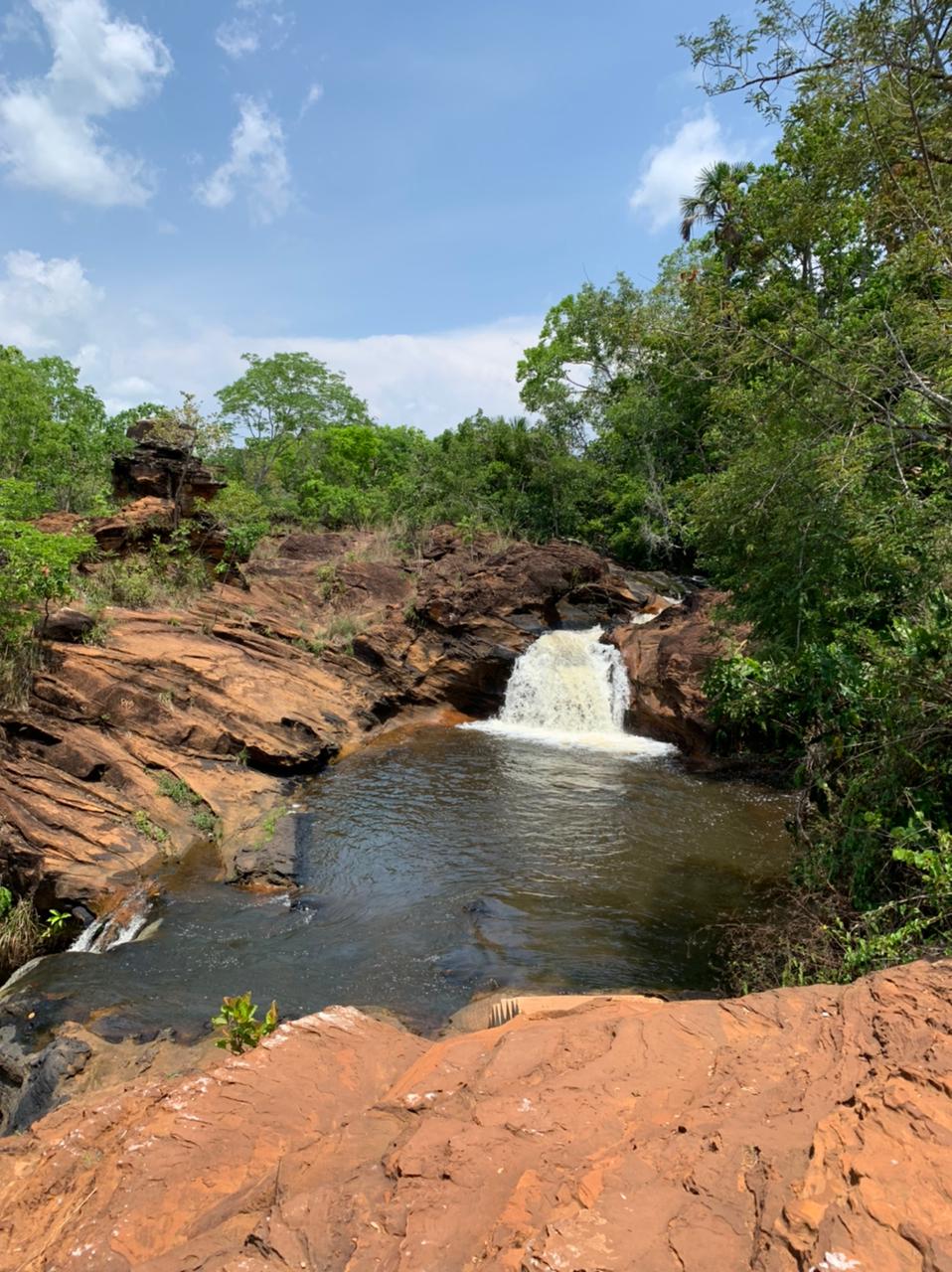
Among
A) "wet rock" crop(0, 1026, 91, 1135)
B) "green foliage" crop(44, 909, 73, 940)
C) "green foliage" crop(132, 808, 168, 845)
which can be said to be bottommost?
"green foliage" crop(44, 909, 73, 940)

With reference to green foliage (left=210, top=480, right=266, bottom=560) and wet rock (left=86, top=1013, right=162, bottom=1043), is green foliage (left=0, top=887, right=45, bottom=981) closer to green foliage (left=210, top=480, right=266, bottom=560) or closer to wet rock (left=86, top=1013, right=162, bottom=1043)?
wet rock (left=86, top=1013, right=162, bottom=1043)

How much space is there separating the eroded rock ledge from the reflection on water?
3.91 feet

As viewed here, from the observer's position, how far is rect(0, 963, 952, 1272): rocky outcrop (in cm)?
193

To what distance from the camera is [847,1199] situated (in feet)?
6.19

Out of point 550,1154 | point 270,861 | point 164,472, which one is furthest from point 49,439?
point 550,1154

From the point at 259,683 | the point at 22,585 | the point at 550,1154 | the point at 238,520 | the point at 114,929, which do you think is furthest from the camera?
the point at 238,520

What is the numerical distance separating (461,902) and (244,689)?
22.4ft

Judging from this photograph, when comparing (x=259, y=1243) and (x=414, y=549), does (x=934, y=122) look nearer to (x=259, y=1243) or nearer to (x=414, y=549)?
(x=259, y=1243)

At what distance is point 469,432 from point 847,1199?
28939 mm

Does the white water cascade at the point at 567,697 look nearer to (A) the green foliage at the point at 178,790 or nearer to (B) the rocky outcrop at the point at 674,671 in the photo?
(B) the rocky outcrop at the point at 674,671

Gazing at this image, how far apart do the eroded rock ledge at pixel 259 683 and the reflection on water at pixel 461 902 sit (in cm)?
119

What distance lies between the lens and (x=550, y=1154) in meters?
2.54

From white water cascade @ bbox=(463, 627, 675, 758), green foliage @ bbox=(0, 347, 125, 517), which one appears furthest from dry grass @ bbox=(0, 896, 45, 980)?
green foliage @ bbox=(0, 347, 125, 517)

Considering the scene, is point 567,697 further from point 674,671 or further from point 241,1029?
point 241,1029
